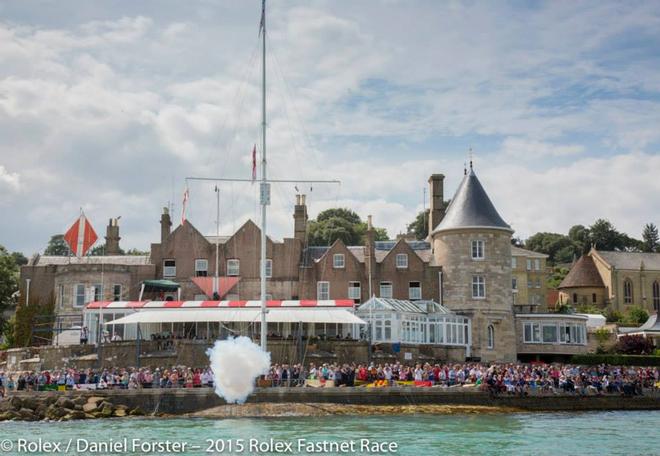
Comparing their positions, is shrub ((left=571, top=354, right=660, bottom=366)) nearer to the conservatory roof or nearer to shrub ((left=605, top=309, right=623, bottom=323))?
the conservatory roof

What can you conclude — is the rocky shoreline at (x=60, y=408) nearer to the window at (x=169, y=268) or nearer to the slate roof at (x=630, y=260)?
the window at (x=169, y=268)

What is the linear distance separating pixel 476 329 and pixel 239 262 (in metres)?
15.9

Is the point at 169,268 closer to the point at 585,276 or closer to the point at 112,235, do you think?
the point at 112,235

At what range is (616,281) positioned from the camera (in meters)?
89.4

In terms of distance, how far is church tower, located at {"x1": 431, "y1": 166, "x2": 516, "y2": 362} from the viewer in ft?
172

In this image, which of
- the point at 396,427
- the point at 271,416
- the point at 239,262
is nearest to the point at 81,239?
the point at 239,262

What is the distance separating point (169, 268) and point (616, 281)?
52907 mm

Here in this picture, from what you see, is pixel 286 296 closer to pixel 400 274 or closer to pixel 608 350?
pixel 400 274

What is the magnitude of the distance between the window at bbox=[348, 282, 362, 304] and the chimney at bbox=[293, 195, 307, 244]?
4645 millimetres

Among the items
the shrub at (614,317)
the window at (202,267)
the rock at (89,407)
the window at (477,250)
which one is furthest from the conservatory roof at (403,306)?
the shrub at (614,317)

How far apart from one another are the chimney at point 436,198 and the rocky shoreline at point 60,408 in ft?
91.3

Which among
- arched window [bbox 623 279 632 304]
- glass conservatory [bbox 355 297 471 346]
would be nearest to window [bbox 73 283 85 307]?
glass conservatory [bbox 355 297 471 346]

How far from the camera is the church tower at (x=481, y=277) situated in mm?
52438

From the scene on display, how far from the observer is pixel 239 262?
5584cm
